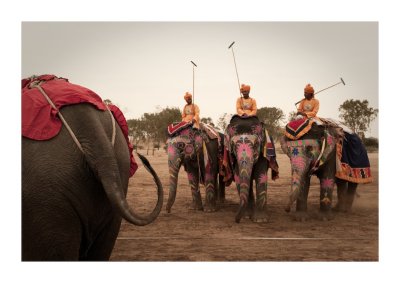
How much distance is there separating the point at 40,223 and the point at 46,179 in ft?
0.76

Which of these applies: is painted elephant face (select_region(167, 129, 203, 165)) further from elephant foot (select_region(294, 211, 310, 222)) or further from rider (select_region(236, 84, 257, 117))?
elephant foot (select_region(294, 211, 310, 222))

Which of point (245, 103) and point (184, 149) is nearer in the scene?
point (245, 103)

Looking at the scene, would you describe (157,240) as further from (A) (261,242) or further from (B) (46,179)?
(B) (46,179)

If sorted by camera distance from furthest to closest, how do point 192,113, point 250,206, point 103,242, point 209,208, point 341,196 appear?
point 192,113, point 341,196, point 209,208, point 250,206, point 103,242

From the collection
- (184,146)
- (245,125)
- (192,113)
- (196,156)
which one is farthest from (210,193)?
(245,125)

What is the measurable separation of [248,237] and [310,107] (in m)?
2.60

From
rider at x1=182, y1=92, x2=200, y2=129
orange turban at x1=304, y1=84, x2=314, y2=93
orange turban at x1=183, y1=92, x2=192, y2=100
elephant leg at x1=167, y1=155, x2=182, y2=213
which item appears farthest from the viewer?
orange turban at x1=183, y1=92, x2=192, y2=100

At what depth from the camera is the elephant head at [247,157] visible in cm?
614

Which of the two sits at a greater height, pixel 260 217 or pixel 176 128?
pixel 176 128

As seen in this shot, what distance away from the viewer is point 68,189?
7.42 ft

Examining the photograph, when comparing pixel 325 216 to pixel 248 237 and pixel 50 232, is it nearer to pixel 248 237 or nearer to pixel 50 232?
pixel 248 237

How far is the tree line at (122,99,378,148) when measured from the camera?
5923mm

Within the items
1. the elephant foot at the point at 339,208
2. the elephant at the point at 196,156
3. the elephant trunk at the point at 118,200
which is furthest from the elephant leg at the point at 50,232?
the elephant foot at the point at 339,208

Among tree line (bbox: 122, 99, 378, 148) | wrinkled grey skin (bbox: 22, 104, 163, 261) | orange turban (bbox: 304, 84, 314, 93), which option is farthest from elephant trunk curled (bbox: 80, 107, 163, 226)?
orange turban (bbox: 304, 84, 314, 93)
